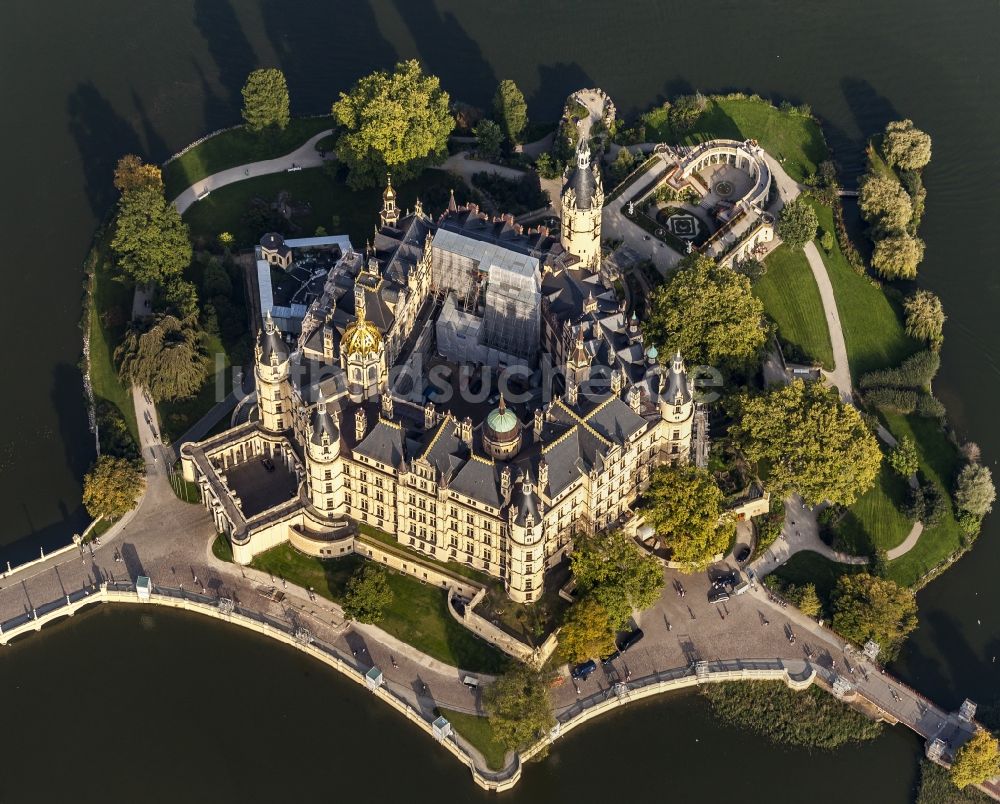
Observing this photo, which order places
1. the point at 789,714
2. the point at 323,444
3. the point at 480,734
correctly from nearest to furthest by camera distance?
the point at 480,734
the point at 789,714
the point at 323,444

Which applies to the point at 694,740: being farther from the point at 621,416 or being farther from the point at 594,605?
the point at 621,416

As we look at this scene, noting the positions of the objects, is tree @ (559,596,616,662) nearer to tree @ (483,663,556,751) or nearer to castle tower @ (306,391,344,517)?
tree @ (483,663,556,751)

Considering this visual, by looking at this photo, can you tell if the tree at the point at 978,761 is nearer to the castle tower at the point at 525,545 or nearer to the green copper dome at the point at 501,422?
the castle tower at the point at 525,545

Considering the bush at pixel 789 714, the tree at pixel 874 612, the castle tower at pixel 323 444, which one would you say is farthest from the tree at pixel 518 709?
the tree at pixel 874 612

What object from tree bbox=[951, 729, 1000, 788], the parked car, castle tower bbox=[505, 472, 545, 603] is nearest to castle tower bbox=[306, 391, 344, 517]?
castle tower bbox=[505, 472, 545, 603]

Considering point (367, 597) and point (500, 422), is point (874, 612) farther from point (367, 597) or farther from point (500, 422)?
point (367, 597)

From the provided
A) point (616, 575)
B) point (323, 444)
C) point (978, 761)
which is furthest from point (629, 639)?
point (323, 444)
